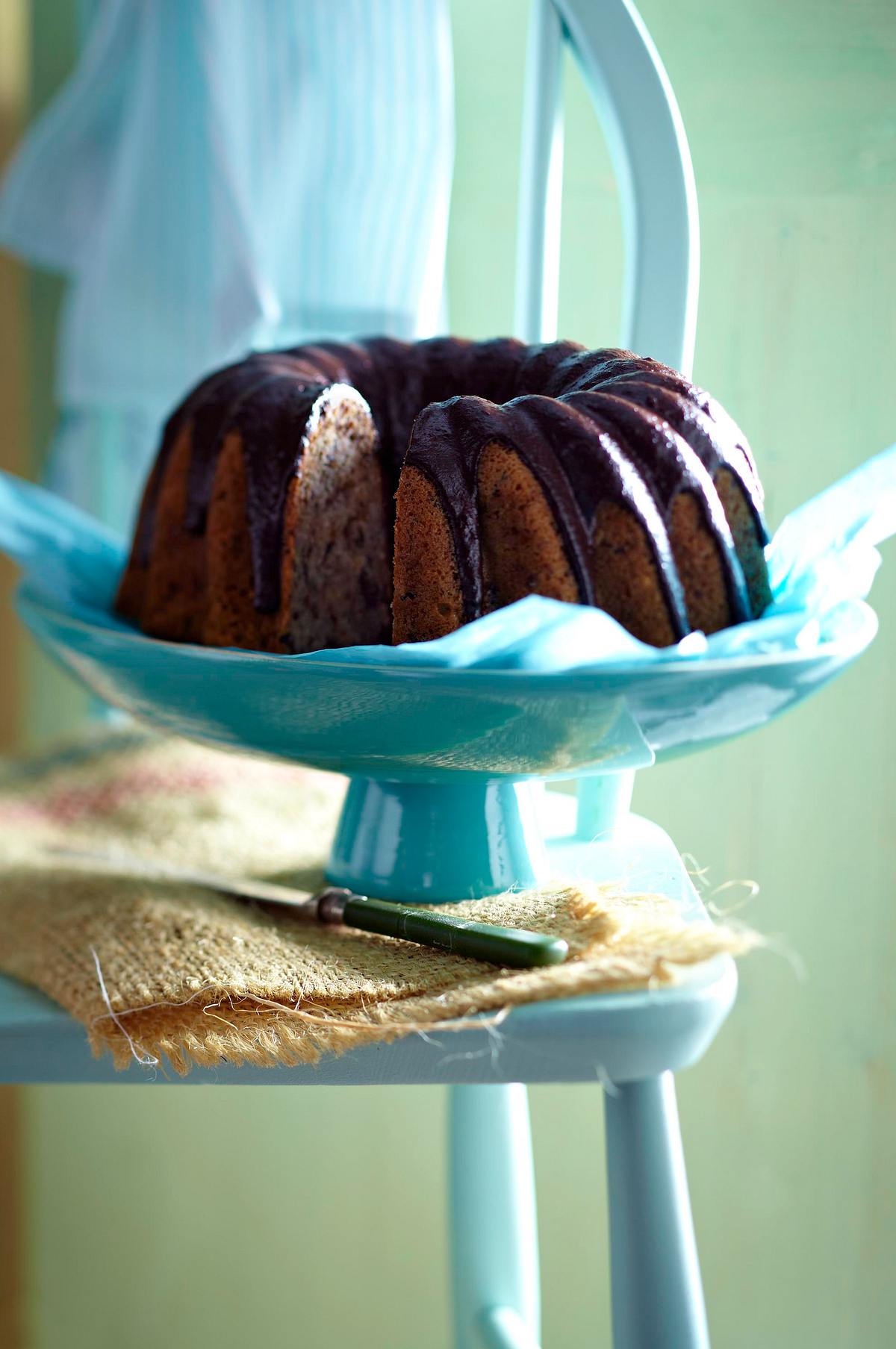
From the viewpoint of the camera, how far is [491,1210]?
854 mm

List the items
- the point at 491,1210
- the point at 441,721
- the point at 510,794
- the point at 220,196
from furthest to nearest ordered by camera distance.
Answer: the point at 220,196 < the point at 491,1210 < the point at 510,794 < the point at 441,721

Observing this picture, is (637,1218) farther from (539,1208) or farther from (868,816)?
(539,1208)

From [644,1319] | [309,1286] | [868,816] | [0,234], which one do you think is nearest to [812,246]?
[868,816]

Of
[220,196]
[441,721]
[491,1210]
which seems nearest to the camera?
[441,721]

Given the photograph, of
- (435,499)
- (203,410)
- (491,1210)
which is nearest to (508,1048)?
(435,499)

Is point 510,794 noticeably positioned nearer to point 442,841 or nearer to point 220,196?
point 442,841

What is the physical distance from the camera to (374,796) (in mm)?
543

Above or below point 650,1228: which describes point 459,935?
above

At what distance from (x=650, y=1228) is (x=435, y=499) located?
0.28 meters

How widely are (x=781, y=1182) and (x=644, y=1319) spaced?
→ 19.0 inches

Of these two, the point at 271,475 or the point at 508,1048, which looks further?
the point at 271,475

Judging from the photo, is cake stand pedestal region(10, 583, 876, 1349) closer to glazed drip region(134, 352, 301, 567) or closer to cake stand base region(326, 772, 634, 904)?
cake stand base region(326, 772, 634, 904)

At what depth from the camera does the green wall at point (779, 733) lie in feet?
2.43

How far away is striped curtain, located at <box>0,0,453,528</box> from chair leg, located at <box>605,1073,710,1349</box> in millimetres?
639
